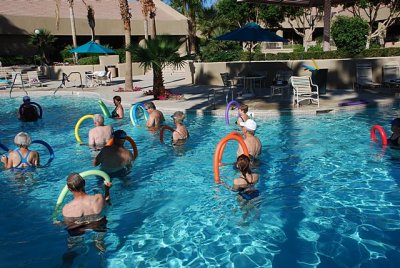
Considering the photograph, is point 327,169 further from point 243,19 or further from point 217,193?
point 243,19

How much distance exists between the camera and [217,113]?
44.1 feet

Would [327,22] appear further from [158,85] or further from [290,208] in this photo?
[290,208]

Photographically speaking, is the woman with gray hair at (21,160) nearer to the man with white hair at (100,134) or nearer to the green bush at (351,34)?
the man with white hair at (100,134)

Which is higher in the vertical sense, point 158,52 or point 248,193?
point 158,52

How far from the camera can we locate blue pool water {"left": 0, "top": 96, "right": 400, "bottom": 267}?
544 cm

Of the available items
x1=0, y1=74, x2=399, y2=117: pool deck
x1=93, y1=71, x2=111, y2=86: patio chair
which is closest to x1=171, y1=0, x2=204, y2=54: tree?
x1=93, y1=71, x2=111, y2=86: patio chair

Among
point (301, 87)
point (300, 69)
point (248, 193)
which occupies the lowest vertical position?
point (248, 193)

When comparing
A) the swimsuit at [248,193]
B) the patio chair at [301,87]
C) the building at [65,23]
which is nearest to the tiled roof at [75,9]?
the building at [65,23]

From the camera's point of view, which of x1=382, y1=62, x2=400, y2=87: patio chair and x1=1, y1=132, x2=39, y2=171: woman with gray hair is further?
x1=382, y1=62, x2=400, y2=87: patio chair

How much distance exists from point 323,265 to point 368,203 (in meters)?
2.23

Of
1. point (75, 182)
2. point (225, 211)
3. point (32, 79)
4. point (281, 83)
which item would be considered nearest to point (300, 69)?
point (281, 83)

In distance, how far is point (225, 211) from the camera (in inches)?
263

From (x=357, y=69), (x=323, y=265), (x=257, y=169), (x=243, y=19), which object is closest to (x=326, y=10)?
(x=357, y=69)

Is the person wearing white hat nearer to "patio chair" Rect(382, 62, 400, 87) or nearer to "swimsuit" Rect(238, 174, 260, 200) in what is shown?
"swimsuit" Rect(238, 174, 260, 200)
